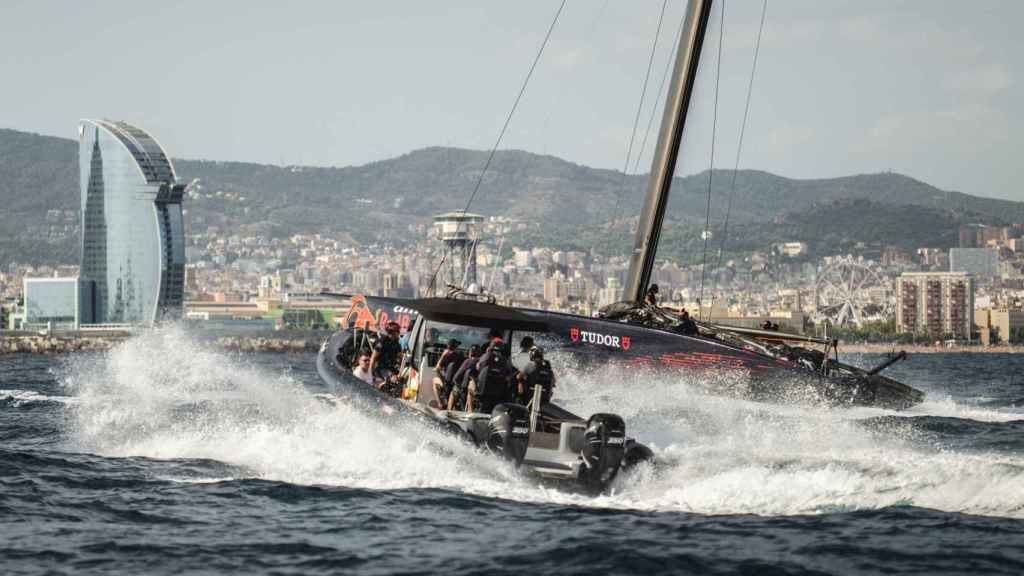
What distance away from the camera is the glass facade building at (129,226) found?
176 metres

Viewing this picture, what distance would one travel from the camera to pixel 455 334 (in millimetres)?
21438

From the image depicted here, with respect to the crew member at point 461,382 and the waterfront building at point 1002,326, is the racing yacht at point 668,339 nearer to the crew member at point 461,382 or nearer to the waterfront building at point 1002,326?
the crew member at point 461,382

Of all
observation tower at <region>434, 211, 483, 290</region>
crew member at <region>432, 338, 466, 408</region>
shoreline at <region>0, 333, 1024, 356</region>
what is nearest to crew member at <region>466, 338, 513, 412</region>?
crew member at <region>432, 338, 466, 408</region>

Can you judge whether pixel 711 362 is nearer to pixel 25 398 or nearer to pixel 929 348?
pixel 25 398

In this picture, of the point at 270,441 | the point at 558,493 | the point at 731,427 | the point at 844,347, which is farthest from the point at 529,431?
the point at 844,347

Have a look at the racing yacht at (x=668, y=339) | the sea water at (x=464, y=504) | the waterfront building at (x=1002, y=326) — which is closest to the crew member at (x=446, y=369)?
the sea water at (x=464, y=504)

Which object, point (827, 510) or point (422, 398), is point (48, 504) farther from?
point (827, 510)

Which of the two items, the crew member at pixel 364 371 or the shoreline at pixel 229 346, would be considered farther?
the shoreline at pixel 229 346

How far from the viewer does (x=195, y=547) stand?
1287cm

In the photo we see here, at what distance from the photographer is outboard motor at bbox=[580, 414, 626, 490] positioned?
15.0 m

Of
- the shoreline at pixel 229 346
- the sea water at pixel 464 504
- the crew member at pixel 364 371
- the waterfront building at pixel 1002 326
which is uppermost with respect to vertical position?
the crew member at pixel 364 371

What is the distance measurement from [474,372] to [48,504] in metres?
5.43

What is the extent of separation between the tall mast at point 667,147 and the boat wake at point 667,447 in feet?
8.93

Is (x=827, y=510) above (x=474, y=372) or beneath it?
beneath
